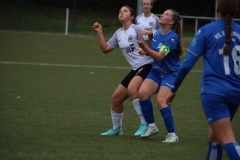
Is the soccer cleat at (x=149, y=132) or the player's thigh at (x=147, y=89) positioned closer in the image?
the player's thigh at (x=147, y=89)

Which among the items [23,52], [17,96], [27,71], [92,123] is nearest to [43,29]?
[23,52]

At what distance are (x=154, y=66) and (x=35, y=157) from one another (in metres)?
2.40

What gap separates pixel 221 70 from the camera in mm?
5828

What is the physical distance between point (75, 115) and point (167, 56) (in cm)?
292

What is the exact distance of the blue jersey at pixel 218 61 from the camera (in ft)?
19.0

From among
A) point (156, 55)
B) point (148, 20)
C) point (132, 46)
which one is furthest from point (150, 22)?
point (156, 55)

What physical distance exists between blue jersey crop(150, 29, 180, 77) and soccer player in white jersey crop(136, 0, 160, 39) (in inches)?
93.3

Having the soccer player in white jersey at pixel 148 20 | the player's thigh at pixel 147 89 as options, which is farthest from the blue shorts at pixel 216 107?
the soccer player in white jersey at pixel 148 20

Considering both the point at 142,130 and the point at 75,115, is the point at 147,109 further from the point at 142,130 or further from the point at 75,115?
the point at 75,115

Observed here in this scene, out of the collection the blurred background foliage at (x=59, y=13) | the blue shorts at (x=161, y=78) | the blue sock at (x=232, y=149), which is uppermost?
the blue sock at (x=232, y=149)

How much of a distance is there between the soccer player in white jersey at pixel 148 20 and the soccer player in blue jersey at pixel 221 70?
17.9ft

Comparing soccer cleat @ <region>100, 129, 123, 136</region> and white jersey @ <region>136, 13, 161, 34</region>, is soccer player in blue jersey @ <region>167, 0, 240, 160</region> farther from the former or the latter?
white jersey @ <region>136, 13, 161, 34</region>

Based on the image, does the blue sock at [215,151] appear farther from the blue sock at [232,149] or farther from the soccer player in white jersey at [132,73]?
the soccer player in white jersey at [132,73]

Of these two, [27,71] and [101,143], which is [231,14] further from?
[27,71]
